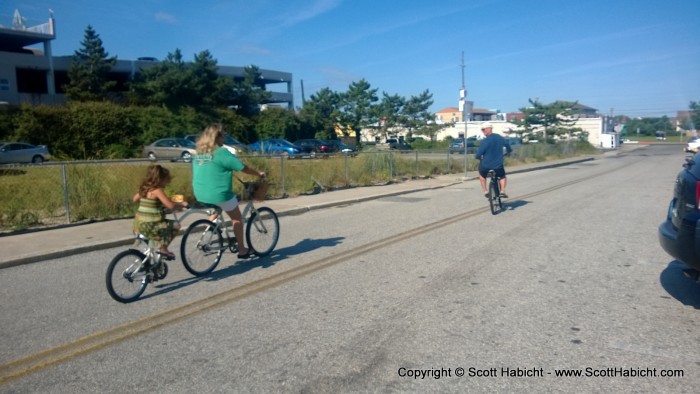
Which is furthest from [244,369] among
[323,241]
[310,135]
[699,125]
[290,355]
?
[699,125]

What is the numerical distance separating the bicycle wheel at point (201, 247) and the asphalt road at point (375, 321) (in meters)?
0.18

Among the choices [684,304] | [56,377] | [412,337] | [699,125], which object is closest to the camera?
[56,377]

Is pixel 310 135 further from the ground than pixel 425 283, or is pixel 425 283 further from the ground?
pixel 310 135

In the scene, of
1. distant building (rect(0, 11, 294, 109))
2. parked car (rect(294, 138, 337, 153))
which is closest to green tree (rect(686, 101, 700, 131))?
parked car (rect(294, 138, 337, 153))

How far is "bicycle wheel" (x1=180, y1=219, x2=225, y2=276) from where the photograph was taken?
20.7 feet

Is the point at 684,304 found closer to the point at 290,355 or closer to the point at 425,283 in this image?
the point at 425,283

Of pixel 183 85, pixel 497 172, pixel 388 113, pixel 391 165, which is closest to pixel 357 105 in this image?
pixel 388 113

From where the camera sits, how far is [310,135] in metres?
51.6

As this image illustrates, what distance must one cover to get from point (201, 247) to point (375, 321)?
258 cm

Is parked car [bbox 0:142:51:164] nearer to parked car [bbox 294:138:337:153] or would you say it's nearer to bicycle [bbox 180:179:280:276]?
parked car [bbox 294:138:337:153]

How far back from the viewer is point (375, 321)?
499cm

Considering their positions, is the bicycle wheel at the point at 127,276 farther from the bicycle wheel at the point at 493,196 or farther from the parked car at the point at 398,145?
the parked car at the point at 398,145

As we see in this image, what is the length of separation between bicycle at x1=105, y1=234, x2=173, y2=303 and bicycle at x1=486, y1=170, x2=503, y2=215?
7.43 metres

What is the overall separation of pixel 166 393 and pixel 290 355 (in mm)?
972
